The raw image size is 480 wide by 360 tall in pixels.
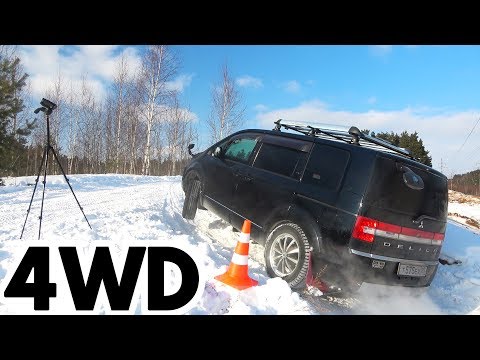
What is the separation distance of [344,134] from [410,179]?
4.03ft

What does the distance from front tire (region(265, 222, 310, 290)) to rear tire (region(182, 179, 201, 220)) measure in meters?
2.25

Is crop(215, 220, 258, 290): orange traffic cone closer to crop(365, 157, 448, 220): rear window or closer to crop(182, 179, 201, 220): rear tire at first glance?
crop(365, 157, 448, 220): rear window

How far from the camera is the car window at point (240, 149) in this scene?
5376 mm

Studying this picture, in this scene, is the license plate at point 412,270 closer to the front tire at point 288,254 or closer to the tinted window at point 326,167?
the front tire at point 288,254

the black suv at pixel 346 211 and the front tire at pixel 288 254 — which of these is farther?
the front tire at pixel 288 254

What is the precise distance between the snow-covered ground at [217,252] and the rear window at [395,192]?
114cm

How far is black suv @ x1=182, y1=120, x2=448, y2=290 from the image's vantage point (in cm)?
371

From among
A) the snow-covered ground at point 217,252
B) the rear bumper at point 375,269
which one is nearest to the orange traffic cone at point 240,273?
the snow-covered ground at point 217,252

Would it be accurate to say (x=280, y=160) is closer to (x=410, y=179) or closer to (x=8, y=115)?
(x=410, y=179)

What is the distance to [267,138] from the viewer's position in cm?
519

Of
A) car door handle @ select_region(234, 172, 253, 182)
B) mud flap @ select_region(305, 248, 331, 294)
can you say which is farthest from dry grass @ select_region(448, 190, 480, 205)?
mud flap @ select_region(305, 248, 331, 294)
